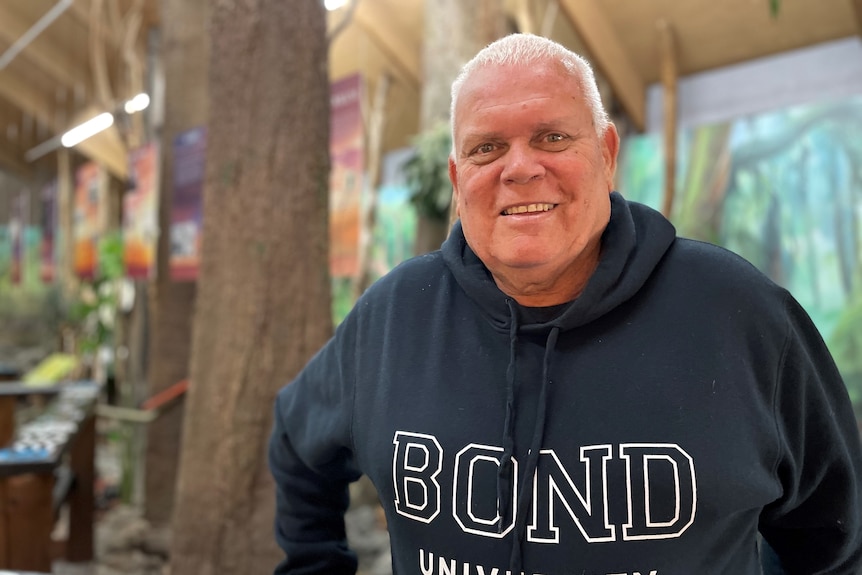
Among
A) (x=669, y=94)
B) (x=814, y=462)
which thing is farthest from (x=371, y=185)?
(x=814, y=462)

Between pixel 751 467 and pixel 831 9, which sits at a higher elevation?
pixel 831 9

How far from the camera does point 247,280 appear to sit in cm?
226

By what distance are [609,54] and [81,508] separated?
4.46m

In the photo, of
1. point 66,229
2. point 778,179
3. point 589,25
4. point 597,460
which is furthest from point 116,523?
point 66,229

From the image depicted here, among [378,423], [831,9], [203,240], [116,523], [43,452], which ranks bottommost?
[116,523]

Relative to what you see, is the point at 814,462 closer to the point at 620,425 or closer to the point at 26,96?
the point at 620,425

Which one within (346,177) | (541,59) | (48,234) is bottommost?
(541,59)

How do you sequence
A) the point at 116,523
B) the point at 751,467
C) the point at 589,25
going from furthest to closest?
the point at 589,25 < the point at 116,523 < the point at 751,467

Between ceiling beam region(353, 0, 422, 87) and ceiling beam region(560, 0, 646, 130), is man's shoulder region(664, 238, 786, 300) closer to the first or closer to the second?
ceiling beam region(560, 0, 646, 130)

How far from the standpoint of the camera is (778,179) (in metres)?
5.04

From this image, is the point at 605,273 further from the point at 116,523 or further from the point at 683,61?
the point at 683,61

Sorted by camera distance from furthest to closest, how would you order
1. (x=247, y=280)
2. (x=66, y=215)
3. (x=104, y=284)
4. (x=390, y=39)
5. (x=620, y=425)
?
1. (x=66, y=215)
2. (x=390, y=39)
3. (x=104, y=284)
4. (x=247, y=280)
5. (x=620, y=425)

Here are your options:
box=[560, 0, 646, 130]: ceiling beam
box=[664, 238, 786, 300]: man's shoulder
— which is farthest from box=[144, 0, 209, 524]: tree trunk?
box=[664, 238, 786, 300]: man's shoulder

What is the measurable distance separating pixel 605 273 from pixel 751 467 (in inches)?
12.8
